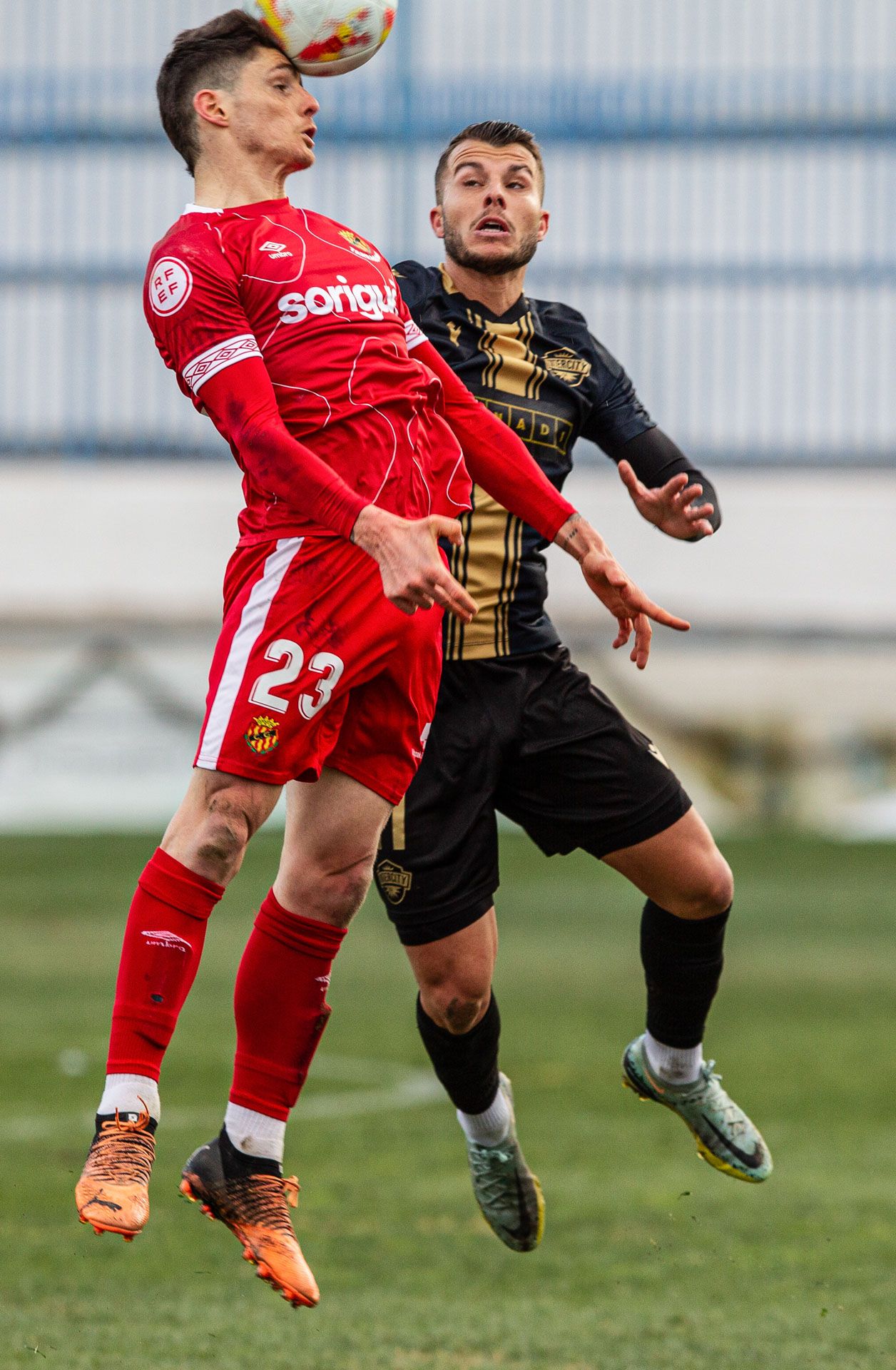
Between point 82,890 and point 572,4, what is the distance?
28.9ft

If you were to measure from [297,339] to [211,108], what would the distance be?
19.7 inches

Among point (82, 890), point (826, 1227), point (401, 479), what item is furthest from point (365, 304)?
point (82, 890)

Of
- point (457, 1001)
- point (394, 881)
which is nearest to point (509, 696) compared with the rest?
point (394, 881)

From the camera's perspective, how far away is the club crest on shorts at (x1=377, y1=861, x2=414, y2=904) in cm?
475

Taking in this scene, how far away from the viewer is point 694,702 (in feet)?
52.9

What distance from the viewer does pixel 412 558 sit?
3559 millimetres

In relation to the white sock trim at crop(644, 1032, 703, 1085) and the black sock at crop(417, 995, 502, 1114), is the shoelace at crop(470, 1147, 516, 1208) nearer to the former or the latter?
the black sock at crop(417, 995, 502, 1114)

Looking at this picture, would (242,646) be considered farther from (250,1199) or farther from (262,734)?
(250,1199)

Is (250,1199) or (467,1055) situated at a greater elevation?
(250,1199)

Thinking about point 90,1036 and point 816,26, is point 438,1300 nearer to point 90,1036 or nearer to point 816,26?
point 90,1036

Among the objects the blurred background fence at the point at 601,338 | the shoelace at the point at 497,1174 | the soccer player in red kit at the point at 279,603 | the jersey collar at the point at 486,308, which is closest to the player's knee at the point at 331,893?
the soccer player in red kit at the point at 279,603

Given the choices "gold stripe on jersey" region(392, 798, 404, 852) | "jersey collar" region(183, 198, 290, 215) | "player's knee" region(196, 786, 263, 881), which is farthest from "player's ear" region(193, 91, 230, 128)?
"gold stripe on jersey" region(392, 798, 404, 852)

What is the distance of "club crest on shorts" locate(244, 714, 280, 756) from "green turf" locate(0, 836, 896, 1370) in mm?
2531

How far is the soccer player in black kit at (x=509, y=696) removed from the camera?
15.4 ft
